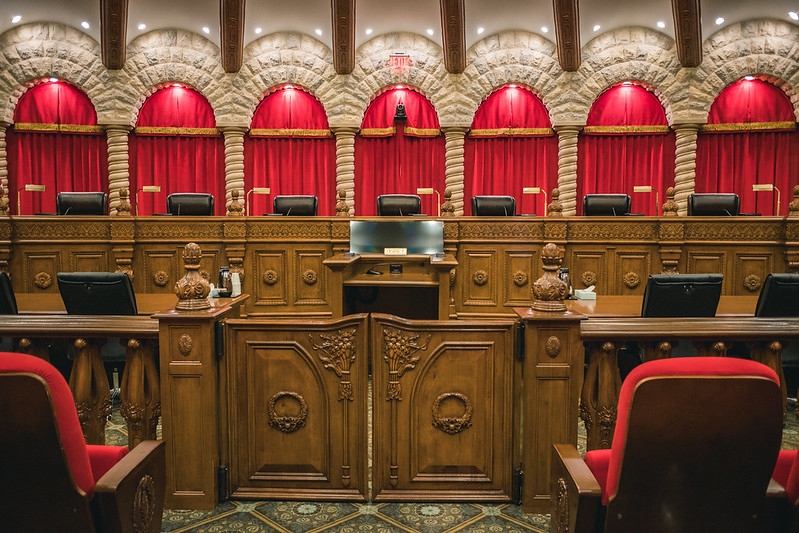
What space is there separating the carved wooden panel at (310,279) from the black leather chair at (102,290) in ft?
10.9

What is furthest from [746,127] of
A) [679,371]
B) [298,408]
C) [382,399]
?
[679,371]

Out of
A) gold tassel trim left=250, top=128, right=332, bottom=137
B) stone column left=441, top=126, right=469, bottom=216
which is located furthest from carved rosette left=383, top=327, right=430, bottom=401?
gold tassel trim left=250, top=128, right=332, bottom=137

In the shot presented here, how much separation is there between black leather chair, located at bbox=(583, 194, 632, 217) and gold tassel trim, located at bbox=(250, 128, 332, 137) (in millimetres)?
5648

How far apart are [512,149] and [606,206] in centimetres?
432

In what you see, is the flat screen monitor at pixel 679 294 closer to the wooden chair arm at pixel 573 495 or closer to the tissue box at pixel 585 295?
the tissue box at pixel 585 295

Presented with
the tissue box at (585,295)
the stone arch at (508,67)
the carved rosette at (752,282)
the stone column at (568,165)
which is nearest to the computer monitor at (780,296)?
the tissue box at (585,295)

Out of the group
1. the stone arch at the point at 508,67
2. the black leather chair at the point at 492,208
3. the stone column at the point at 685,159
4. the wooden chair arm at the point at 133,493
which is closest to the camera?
the wooden chair arm at the point at 133,493

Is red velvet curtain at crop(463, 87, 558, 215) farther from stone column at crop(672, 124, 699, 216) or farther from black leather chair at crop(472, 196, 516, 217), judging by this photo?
black leather chair at crop(472, 196, 516, 217)

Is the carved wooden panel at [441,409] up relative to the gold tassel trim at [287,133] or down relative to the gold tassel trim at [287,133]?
down

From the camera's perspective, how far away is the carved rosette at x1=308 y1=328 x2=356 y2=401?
2.23 metres

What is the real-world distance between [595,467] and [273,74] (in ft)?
32.6

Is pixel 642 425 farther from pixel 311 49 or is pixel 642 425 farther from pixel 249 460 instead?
pixel 311 49

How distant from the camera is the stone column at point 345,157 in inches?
408

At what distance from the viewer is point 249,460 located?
2.32 meters
